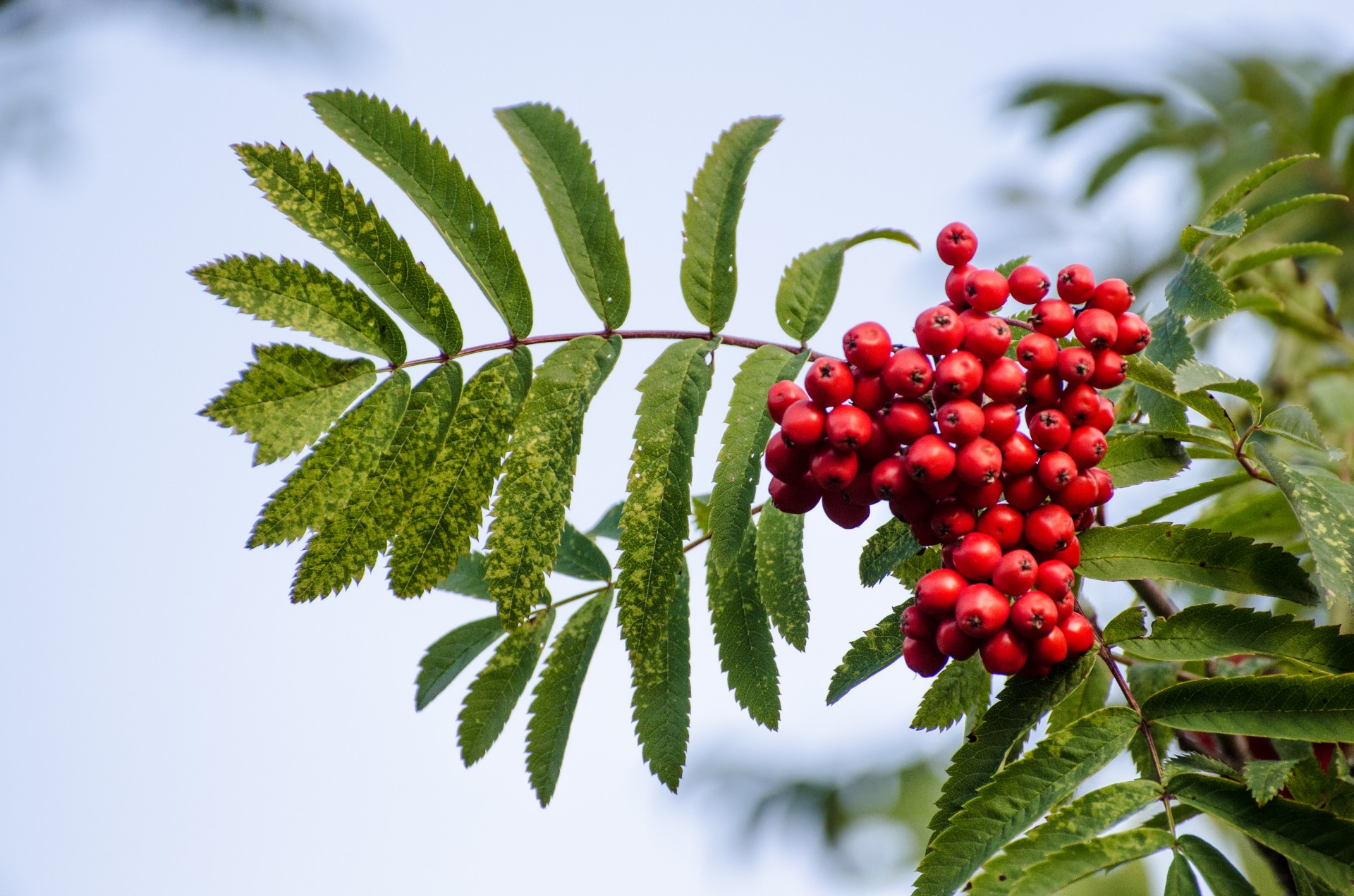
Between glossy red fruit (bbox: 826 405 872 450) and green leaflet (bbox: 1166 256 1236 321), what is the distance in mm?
644

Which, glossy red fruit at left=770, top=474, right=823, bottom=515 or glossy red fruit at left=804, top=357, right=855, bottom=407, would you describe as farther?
glossy red fruit at left=770, top=474, right=823, bottom=515

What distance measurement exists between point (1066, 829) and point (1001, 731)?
184 mm

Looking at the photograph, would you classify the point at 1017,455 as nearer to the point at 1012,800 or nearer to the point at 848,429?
the point at 848,429

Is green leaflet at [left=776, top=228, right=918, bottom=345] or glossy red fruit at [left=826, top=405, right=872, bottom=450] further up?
green leaflet at [left=776, top=228, right=918, bottom=345]

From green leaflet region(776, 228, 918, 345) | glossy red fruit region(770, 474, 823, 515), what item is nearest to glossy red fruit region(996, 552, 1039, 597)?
glossy red fruit region(770, 474, 823, 515)

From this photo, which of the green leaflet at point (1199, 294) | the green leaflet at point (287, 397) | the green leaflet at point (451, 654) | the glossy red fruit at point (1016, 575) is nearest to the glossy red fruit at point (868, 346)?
the glossy red fruit at point (1016, 575)

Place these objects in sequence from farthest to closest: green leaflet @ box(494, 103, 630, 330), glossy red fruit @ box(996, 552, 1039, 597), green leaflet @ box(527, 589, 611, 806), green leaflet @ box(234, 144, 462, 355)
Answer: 1. green leaflet @ box(527, 589, 611, 806)
2. green leaflet @ box(494, 103, 630, 330)
3. green leaflet @ box(234, 144, 462, 355)
4. glossy red fruit @ box(996, 552, 1039, 597)

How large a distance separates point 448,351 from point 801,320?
62 cm

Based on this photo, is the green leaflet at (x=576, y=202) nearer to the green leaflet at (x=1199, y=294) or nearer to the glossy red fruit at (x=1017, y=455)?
the glossy red fruit at (x=1017, y=455)

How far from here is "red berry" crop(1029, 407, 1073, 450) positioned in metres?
1.60

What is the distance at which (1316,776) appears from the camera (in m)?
1.60

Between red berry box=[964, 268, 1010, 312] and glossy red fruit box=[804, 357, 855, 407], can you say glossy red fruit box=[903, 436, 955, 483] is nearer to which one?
glossy red fruit box=[804, 357, 855, 407]

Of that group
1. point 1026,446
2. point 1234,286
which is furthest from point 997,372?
point 1234,286

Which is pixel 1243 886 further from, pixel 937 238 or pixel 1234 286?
pixel 1234 286
